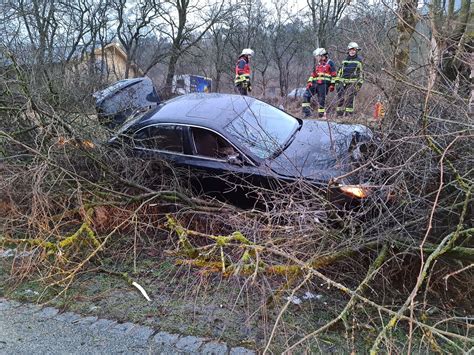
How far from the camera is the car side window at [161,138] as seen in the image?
473 cm

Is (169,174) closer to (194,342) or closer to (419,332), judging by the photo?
(194,342)

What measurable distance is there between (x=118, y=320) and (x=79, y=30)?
62.9ft

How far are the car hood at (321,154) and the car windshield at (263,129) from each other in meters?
0.15

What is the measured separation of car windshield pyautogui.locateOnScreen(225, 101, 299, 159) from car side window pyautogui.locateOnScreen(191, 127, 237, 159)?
0.16 m

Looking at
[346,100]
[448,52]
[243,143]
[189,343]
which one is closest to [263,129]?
[243,143]

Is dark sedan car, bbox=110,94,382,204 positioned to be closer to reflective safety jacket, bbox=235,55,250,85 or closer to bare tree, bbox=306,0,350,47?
reflective safety jacket, bbox=235,55,250,85

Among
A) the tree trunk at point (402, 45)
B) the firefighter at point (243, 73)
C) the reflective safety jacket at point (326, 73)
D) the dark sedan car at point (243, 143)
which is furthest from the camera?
the firefighter at point (243, 73)

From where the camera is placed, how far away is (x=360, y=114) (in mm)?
4652

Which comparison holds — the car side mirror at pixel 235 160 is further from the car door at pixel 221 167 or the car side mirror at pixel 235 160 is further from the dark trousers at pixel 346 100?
the dark trousers at pixel 346 100

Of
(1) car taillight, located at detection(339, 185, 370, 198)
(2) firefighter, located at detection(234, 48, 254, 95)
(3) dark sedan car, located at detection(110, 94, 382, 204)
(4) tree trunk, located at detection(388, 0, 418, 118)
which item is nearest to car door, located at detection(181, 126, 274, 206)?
(3) dark sedan car, located at detection(110, 94, 382, 204)

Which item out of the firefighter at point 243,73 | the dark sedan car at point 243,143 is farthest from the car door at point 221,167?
the firefighter at point 243,73

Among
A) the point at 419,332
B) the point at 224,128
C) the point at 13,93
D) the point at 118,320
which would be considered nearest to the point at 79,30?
the point at 13,93

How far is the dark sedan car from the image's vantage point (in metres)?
3.89

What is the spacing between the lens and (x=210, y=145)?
178 inches
